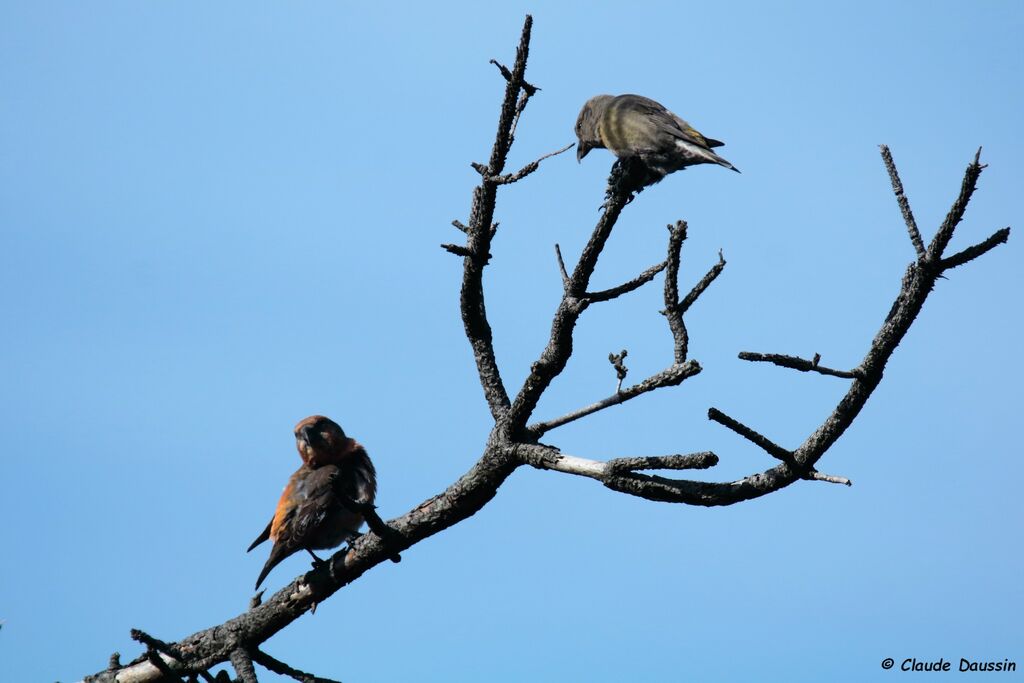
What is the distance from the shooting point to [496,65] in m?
4.39

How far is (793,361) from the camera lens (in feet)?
11.4

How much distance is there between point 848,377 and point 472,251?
6.40 feet

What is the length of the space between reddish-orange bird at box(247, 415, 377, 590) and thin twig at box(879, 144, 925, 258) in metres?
3.91

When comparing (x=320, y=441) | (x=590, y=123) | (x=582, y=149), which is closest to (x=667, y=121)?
(x=590, y=123)

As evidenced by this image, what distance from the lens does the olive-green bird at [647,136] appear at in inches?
286

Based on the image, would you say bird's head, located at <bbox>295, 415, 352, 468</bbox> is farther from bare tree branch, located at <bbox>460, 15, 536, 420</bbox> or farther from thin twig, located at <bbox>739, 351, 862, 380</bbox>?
thin twig, located at <bbox>739, 351, 862, 380</bbox>

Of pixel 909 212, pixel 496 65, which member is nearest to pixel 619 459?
pixel 909 212

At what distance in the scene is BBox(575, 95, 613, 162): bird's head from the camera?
845cm

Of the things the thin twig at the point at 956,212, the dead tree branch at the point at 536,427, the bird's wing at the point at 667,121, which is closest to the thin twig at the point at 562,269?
the dead tree branch at the point at 536,427

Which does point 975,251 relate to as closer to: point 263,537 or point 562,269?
point 562,269

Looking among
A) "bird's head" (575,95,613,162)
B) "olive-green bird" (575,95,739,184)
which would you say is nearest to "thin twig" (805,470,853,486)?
"olive-green bird" (575,95,739,184)

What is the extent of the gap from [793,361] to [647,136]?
174 inches

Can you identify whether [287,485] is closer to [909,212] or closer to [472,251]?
[472,251]

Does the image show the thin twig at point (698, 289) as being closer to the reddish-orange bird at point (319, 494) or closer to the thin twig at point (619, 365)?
the thin twig at point (619, 365)
